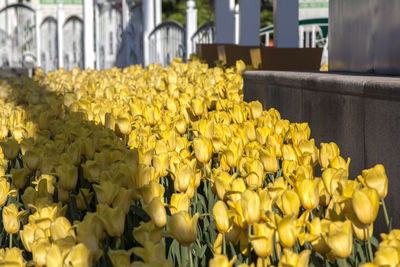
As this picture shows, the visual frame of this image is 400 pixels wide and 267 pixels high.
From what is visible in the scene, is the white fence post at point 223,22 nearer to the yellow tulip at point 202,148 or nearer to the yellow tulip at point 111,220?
the yellow tulip at point 202,148

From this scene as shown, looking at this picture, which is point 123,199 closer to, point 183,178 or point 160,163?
point 183,178

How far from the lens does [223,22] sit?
434 inches

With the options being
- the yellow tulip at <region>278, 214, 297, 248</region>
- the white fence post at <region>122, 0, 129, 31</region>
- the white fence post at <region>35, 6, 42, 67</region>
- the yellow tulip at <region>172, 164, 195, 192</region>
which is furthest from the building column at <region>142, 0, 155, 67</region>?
the yellow tulip at <region>278, 214, 297, 248</region>

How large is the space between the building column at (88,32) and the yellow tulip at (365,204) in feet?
43.1

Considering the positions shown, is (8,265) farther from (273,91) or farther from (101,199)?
(273,91)

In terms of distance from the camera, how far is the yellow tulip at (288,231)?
156 centimetres

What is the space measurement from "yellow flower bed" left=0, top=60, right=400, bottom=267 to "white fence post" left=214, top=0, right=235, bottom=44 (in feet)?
25.3

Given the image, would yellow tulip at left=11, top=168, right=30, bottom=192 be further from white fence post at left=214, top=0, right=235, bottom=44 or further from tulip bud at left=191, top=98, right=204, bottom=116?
white fence post at left=214, top=0, right=235, bottom=44

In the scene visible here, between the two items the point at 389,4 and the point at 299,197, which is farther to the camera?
the point at 389,4

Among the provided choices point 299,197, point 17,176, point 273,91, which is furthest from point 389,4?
point 17,176

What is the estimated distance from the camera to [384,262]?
4.53 ft

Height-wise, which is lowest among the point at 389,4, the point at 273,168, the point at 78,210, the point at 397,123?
the point at 78,210

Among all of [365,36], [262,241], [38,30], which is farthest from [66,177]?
[38,30]

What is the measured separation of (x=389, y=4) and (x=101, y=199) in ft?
6.79
